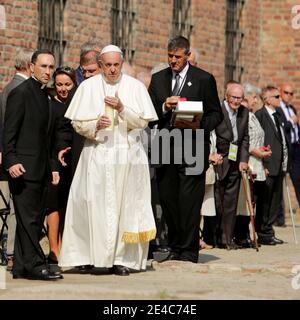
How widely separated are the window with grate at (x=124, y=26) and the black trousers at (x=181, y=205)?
7464 millimetres

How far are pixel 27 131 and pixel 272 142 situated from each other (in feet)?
22.0

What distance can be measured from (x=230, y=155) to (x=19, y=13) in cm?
344

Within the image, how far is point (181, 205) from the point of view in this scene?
47.2ft

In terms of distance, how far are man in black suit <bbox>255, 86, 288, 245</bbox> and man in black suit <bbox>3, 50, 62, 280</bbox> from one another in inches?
243

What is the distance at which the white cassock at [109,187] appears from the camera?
13.2 metres

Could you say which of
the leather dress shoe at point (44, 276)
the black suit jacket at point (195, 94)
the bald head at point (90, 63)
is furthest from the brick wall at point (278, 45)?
the leather dress shoe at point (44, 276)

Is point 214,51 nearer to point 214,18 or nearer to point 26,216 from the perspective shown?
point 214,18

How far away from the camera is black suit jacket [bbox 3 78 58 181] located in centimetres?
1266

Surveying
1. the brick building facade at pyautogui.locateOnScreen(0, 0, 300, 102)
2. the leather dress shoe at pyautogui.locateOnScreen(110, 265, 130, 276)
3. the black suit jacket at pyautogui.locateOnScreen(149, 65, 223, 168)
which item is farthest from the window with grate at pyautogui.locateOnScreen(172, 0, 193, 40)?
the leather dress shoe at pyautogui.locateOnScreen(110, 265, 130, 276)

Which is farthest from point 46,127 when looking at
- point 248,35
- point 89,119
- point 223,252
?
point 248,35

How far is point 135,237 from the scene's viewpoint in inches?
523

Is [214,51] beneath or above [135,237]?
above

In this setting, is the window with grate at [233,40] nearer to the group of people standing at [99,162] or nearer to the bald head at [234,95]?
the bald head at [234,95]

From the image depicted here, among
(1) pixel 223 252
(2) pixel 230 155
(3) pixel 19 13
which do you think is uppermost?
(3) pixel 19 13
